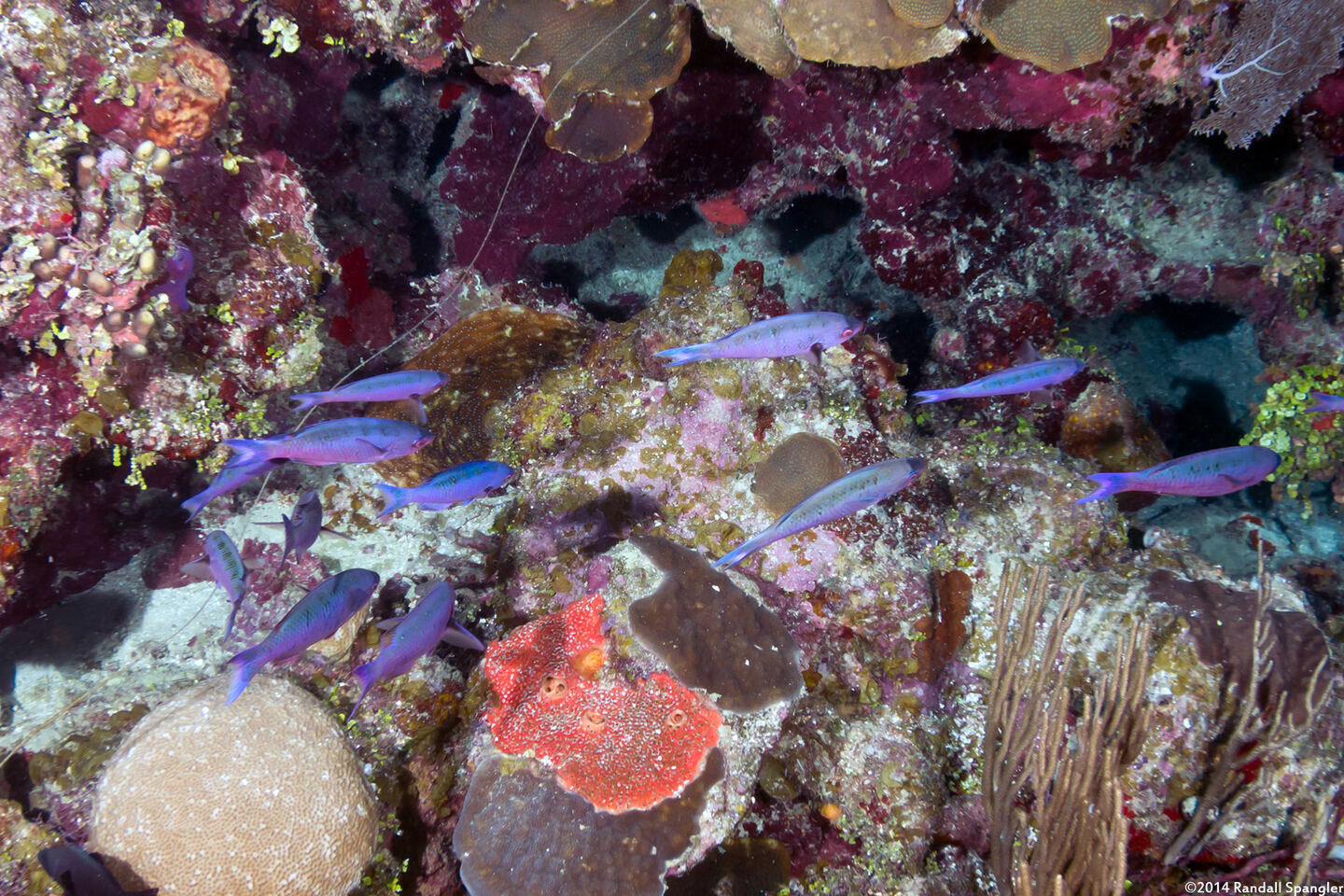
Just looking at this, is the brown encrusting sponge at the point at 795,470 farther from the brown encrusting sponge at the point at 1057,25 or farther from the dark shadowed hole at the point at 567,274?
the dark shadowed hole at the point at 567,274

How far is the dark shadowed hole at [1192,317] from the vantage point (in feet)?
21.5

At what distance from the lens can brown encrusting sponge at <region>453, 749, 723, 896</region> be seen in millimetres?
2797

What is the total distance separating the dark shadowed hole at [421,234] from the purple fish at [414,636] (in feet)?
13.4

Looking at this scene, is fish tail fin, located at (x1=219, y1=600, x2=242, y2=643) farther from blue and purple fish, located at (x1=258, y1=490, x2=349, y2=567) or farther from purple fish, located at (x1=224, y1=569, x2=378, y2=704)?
purple fish, located at (x1=224, y1=569, x2=378, y2=704)

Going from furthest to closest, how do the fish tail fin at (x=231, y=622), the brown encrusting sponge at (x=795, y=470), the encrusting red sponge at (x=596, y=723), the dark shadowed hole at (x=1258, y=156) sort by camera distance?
the dark shadowed hole at (x=1258, y=156), the brown encrusting sponge at (x=795, y=470), the fish tail fin at (x=231, y=622), the encrusting red sponge at (x=596, y=723)

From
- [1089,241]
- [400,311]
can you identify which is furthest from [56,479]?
[1089,241]

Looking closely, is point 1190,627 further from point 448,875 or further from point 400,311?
point 400,311

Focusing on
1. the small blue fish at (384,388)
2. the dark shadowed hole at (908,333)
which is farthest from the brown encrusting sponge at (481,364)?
the dark shadowed hole at (908,333)

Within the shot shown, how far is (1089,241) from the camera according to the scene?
19.0 ft

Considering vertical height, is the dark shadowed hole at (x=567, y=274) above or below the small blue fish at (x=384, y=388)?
below

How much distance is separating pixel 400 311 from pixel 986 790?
567 centimetres

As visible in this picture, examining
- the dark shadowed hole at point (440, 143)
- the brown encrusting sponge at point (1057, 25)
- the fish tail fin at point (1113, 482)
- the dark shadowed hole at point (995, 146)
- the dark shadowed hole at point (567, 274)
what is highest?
the dark shadowed hole at point (440, 143)

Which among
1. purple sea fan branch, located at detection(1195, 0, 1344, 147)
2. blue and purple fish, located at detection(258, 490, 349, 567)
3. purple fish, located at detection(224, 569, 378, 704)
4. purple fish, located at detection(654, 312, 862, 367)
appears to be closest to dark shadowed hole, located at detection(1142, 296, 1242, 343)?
purple sea fan branch, located at detection(1195, 0, 1344, 147)

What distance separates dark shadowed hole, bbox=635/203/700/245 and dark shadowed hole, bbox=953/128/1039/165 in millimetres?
3025
